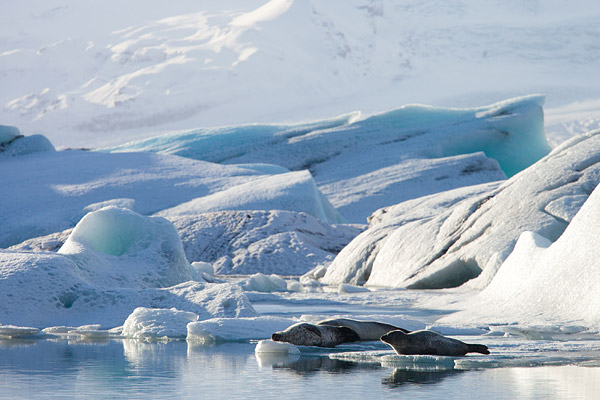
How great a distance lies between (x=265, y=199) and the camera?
21.9 metres

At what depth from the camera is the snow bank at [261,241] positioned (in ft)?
55.8

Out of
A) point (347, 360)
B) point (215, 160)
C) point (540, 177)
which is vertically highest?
point (215, 160)

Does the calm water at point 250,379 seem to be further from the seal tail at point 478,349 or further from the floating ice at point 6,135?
the floating ice at point 6,135

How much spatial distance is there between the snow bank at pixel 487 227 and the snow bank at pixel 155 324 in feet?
15.5

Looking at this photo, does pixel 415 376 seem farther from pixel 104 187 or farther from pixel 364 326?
pixel 104 187

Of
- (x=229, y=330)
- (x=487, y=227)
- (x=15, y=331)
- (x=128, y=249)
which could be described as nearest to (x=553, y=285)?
(x=229, y=330)

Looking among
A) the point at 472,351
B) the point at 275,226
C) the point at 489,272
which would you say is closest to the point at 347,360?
the point at 472,351

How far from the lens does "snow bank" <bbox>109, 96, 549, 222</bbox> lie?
3067 cm

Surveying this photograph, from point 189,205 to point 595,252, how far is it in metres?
16.7

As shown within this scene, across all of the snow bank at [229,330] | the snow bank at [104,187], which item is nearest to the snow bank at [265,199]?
the snow bank at [104,187]

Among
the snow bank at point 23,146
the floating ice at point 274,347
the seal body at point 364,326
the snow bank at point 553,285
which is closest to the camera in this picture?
the floating ice at point 274,347

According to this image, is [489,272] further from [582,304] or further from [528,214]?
[582,304]

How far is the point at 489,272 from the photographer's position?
9.95 m

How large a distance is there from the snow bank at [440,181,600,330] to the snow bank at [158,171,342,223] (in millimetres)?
14098
